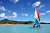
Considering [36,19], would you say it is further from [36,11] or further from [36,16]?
[36,11]

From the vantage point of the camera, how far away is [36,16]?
4256 centimetres

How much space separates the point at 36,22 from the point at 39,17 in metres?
3.76

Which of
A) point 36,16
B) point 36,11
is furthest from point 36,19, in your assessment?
point 36,11

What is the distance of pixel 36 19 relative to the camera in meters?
42.7

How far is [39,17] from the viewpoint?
143ft

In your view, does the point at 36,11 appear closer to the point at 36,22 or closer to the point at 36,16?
the point at 36,16

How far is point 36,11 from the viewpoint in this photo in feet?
140

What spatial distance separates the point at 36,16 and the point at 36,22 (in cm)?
376

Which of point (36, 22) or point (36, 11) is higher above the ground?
point (36, 11)

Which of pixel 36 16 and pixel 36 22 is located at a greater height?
pixel 36 16

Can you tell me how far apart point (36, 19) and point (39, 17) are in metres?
2.54

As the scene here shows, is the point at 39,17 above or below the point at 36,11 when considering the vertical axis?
below

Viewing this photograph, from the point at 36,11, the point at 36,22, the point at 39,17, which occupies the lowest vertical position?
the point at 36,22

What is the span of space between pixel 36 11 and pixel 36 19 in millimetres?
4956
